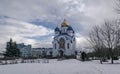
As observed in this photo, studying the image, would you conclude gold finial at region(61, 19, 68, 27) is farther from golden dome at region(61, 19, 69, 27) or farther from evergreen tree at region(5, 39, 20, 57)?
evergreen tree at region(5, 39, 20, 57)

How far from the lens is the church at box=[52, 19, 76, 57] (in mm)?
102500

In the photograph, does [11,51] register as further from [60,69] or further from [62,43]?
[60,69]

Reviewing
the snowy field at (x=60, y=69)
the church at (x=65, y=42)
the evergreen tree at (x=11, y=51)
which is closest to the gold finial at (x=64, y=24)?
the church at (x=65, y=42)

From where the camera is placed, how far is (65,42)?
10300 centimetres

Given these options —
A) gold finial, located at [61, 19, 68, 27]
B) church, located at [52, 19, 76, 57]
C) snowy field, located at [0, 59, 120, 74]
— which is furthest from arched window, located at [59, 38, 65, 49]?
snowy field, located at [0, 59, 120, 74]

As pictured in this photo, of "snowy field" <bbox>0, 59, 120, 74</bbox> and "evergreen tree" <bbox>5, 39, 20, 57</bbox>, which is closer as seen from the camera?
"snowy field" <bbox>0, 59, 120, 74</bbox>

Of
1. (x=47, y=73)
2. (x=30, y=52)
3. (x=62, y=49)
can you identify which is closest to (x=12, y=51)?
(x=62, y=49)

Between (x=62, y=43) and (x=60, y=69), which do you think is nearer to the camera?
(x=60, y=69)

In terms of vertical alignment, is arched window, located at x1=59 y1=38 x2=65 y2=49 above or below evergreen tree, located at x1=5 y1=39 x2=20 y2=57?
above

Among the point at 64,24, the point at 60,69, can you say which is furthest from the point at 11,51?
the point at 60,69

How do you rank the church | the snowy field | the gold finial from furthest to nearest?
the gold finial → the church → the snowy field

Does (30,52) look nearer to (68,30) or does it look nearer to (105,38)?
(68,30)

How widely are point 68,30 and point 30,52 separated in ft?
191

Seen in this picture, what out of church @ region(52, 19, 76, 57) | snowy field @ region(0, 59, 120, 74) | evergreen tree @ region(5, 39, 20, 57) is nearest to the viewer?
snowy field @ region(0, 59, 120, 74)
